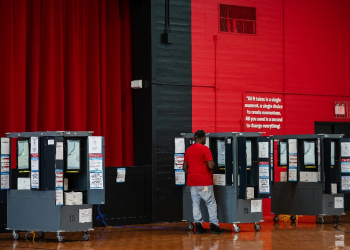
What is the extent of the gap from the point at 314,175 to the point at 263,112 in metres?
2.49

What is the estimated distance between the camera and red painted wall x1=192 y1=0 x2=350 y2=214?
1356 centimetres

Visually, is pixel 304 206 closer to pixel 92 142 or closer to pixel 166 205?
pixel 166 205

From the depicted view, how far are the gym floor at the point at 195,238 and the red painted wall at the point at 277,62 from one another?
260 cm

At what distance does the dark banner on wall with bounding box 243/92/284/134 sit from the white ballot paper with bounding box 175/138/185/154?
2.88 meters

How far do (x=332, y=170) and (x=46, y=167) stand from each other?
558 centimetres

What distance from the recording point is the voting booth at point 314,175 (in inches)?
475

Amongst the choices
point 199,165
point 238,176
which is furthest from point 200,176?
point 238,176

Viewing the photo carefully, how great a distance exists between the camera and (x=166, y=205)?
42.1 feet

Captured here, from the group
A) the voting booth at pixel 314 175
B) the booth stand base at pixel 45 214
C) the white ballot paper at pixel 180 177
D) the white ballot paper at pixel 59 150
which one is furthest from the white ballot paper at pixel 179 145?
the white ballot paper at pixel 59 150

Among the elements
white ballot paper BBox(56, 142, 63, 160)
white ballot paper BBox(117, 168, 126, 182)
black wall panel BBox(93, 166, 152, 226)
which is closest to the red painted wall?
black wall panel BBox(93, 166, 152, 226)

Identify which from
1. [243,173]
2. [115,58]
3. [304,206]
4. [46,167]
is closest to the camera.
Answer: [46,167]

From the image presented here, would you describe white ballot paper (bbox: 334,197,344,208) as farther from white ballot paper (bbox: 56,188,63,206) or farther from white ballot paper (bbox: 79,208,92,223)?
white ballot paper (bbox: 56,188,63,206)

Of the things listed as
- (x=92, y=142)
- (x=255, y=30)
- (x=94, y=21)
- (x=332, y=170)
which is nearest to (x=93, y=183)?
(x=92, y=142)

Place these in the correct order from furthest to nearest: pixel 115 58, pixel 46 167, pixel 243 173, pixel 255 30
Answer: pixel 255 30 < pixel 115 58 < pixel 243 173 < pixel 46 167
